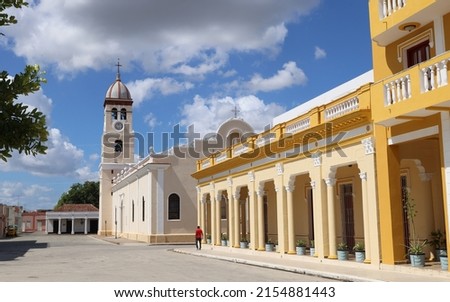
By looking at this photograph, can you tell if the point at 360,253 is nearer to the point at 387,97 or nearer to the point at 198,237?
the point at 387,97

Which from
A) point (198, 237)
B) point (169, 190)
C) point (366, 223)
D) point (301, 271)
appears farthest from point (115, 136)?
point (366, 223)

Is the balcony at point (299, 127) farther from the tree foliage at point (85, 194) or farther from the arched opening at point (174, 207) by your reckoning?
the tree foliage at point (85, 194)

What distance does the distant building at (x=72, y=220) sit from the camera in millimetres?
82250

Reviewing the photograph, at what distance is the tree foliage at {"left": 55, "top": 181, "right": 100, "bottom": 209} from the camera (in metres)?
111

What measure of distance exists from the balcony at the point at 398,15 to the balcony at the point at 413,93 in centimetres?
156

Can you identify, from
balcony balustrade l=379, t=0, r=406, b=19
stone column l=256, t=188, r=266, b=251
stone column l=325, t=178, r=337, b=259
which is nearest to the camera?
balcony balustrade l=379, t=0, r=406, b=19

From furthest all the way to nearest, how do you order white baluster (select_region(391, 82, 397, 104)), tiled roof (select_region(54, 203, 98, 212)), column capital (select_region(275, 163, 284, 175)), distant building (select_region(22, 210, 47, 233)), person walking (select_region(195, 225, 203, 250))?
distant building (select_region(22, 210, 47, 233))
tiled roof (select_region(54, 203, 98, 212))
person walking (select_region(195, 225, 203, 250))
column capital (select_region(275, 163, 284, 175))
white baluster (select_region(391, 82, 397, 104))

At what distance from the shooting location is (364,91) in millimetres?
15773

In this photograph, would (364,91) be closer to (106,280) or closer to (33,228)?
(106,280)

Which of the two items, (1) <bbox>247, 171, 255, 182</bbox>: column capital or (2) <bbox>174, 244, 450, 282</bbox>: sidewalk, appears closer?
(2) <bbox>174, 244, 450, 282</bbox>: sidewalk

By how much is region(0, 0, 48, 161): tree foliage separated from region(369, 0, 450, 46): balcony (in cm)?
1030

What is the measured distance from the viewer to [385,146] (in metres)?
15.1

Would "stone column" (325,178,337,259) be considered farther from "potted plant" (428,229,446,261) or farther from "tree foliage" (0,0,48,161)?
"tree foliage" (0,0,48,161)

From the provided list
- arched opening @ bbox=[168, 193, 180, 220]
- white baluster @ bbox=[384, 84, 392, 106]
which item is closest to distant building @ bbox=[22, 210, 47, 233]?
arched opening @ bbox=[168, 193, 180, 220]
